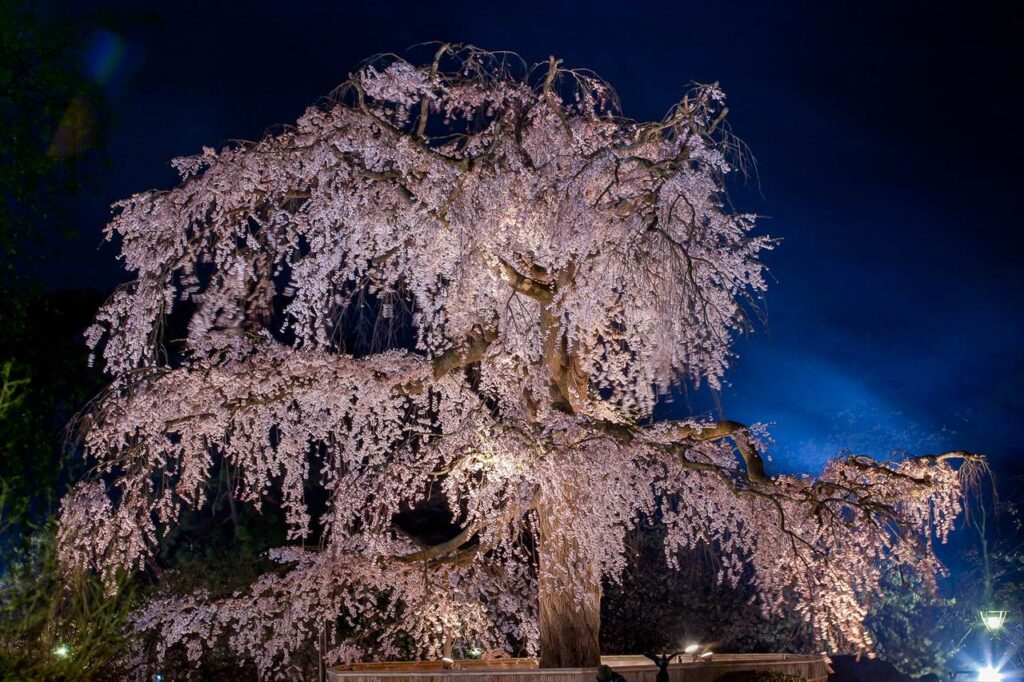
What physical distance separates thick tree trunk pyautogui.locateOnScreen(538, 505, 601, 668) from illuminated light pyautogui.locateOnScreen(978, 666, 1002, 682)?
976cm

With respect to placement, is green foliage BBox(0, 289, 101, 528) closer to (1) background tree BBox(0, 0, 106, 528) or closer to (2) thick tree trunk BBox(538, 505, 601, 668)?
(1) background tree BBox(0, 0, 106, 528)

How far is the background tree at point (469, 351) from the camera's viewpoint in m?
8.25

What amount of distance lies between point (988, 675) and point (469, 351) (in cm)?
1187

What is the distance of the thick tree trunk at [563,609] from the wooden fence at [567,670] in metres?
0.32

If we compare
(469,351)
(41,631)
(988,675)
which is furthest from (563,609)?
(988,675)

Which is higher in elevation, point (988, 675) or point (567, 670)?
point (988, 675)

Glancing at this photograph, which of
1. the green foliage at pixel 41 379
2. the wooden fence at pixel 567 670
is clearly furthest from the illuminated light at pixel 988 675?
the green foliage at pixel 41 379

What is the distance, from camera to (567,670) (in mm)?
8703

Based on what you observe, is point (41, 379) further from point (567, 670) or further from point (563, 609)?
point (567, 670)

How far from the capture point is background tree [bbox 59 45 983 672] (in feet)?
27.1

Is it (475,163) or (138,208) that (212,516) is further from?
(475,163)

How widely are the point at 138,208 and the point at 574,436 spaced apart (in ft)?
14.2

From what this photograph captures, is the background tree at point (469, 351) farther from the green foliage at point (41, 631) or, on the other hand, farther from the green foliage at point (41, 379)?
the green foliage at point (41, 379)

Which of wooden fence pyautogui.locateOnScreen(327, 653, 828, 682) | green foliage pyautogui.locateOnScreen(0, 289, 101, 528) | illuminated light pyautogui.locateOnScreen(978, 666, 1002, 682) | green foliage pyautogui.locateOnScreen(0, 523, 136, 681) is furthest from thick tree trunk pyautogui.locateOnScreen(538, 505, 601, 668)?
illuminated light pyautogui.locateOnScreen(978, 666, 1002, 682)
